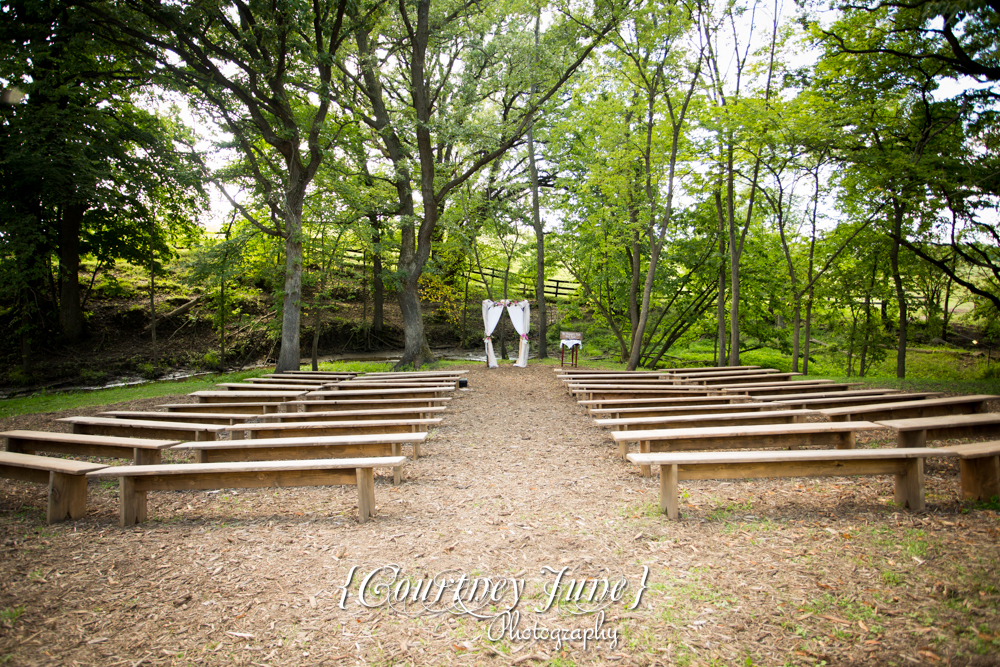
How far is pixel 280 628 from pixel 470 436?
4.09 metres

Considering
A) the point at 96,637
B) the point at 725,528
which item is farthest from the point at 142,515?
the point at 725,528

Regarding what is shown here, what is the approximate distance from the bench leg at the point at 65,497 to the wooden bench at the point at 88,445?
0.47 metres

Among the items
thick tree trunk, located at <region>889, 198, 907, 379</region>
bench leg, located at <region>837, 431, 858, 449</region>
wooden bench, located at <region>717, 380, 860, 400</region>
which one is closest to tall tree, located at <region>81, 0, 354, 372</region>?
wooden bench, located at <region>717, 380, 860, 400</region>

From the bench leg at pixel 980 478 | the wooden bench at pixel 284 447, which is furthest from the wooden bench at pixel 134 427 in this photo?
the bench leg at pixel 980 478

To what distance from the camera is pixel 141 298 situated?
18781mm

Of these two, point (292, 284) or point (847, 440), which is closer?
point (847, 440)

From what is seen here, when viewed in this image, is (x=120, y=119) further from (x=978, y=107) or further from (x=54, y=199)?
(x=978, y=107)

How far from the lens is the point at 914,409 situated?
5.47 m

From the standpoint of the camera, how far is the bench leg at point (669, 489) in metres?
3.45

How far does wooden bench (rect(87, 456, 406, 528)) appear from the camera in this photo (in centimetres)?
337

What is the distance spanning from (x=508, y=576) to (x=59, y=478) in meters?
3.29

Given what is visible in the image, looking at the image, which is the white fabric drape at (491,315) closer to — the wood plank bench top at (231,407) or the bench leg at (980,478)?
the wood plank bench top at (231,407)

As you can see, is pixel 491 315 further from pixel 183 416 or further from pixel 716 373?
pixel 183 416

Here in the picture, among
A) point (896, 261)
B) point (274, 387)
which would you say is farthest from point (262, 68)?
point (896, 261)
